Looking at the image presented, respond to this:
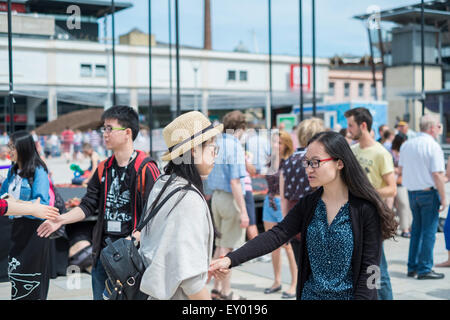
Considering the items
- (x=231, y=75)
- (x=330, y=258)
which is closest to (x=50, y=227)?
(x=330, y=258)

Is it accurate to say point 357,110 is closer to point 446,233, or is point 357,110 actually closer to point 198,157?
point 446,233

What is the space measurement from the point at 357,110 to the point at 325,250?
2578mm

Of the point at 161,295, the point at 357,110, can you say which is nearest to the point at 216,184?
the point at 357,110

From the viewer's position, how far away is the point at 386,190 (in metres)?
4.86

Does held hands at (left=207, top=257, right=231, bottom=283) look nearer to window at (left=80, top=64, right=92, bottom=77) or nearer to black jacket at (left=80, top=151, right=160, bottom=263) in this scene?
black jacket at (left=80, top=151, right=160, bottom=263)

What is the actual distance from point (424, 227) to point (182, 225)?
14.8 ft

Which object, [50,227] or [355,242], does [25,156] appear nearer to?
[50,227]

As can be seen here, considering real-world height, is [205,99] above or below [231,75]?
below

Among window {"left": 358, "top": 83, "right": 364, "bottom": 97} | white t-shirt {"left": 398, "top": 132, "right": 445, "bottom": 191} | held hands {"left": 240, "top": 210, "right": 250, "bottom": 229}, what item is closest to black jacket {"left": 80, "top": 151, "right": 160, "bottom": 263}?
held hands {"left": 240, "top": 210, "right": 250, "bottom": 229}

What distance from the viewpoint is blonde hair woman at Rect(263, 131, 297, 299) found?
534 cm

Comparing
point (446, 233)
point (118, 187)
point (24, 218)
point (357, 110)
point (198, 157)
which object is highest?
point (357, 110)

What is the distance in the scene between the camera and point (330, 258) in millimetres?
2639
